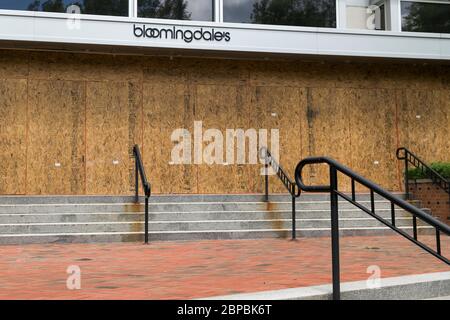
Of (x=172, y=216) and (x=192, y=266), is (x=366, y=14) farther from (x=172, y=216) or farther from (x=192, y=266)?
(x=192, y=266)

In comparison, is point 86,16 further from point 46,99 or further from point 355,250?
point 355,250

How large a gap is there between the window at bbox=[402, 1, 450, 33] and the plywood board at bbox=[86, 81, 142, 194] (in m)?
7.64

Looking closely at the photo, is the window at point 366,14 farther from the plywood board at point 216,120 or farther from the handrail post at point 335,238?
the handrail post at point 335,238

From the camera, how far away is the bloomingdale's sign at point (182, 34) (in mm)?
13227

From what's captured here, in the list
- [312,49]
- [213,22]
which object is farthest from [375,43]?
[213,22]

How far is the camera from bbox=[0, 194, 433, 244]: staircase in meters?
9.80

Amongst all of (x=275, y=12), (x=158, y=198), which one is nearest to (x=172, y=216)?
(x=158, y=198)

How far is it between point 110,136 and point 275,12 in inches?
206

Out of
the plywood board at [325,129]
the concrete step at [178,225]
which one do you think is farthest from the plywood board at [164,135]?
the concrete step at [178,225]

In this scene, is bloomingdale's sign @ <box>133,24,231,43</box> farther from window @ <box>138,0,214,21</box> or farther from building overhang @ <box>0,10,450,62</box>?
window @ <box>138,0,214,21</box>

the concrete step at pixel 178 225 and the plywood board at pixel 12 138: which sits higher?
the plywood board at pixel 12 138

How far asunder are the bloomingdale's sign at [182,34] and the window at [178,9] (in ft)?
2.36

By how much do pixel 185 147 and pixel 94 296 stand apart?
9640 mm

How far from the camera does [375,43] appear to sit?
47.4ft
